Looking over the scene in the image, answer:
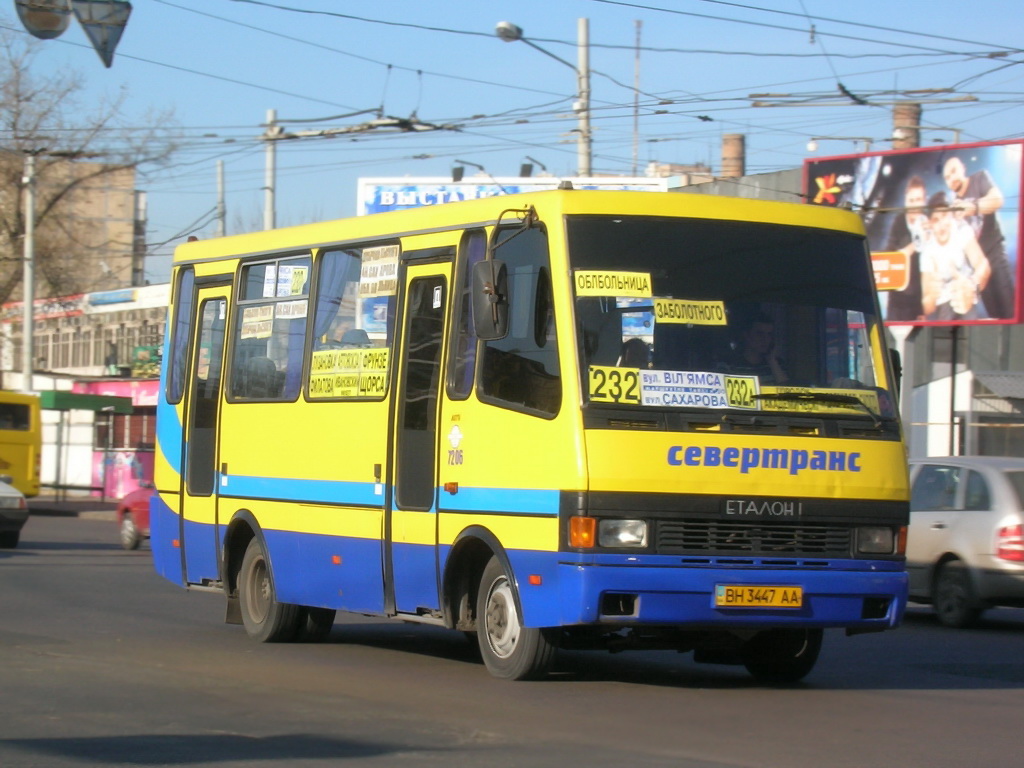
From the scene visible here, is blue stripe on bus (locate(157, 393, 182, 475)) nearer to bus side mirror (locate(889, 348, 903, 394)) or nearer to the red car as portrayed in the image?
bus side mirror (locate(889, 348, 903, 394))

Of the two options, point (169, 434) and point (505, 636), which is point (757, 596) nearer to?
point (505, 636)

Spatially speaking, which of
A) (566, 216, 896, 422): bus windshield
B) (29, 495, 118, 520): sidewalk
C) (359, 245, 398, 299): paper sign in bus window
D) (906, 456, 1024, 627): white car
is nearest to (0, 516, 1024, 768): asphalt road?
(906, 456, 1024, 627): white car

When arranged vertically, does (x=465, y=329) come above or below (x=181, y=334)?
below

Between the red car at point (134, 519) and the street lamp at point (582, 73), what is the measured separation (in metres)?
9.90

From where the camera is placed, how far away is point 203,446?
14.0 meters

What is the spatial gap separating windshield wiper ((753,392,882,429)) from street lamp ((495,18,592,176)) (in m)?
19.7

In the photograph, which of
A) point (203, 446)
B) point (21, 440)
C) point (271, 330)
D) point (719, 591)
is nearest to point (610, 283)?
point (719, 591)

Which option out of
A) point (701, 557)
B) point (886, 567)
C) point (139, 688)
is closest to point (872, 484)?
point (886, 567)

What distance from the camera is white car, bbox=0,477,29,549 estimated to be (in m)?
24.9

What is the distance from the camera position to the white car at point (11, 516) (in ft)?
81.6

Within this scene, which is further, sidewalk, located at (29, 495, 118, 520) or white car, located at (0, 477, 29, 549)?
sidewalk, located at (29, 495, 118, 520)

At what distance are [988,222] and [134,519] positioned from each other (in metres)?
16.3

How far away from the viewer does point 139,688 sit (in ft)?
32.4

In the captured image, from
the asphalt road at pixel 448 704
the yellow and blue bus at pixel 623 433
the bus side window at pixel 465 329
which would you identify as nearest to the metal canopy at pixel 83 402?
the asphalt road at pixel 448 704
